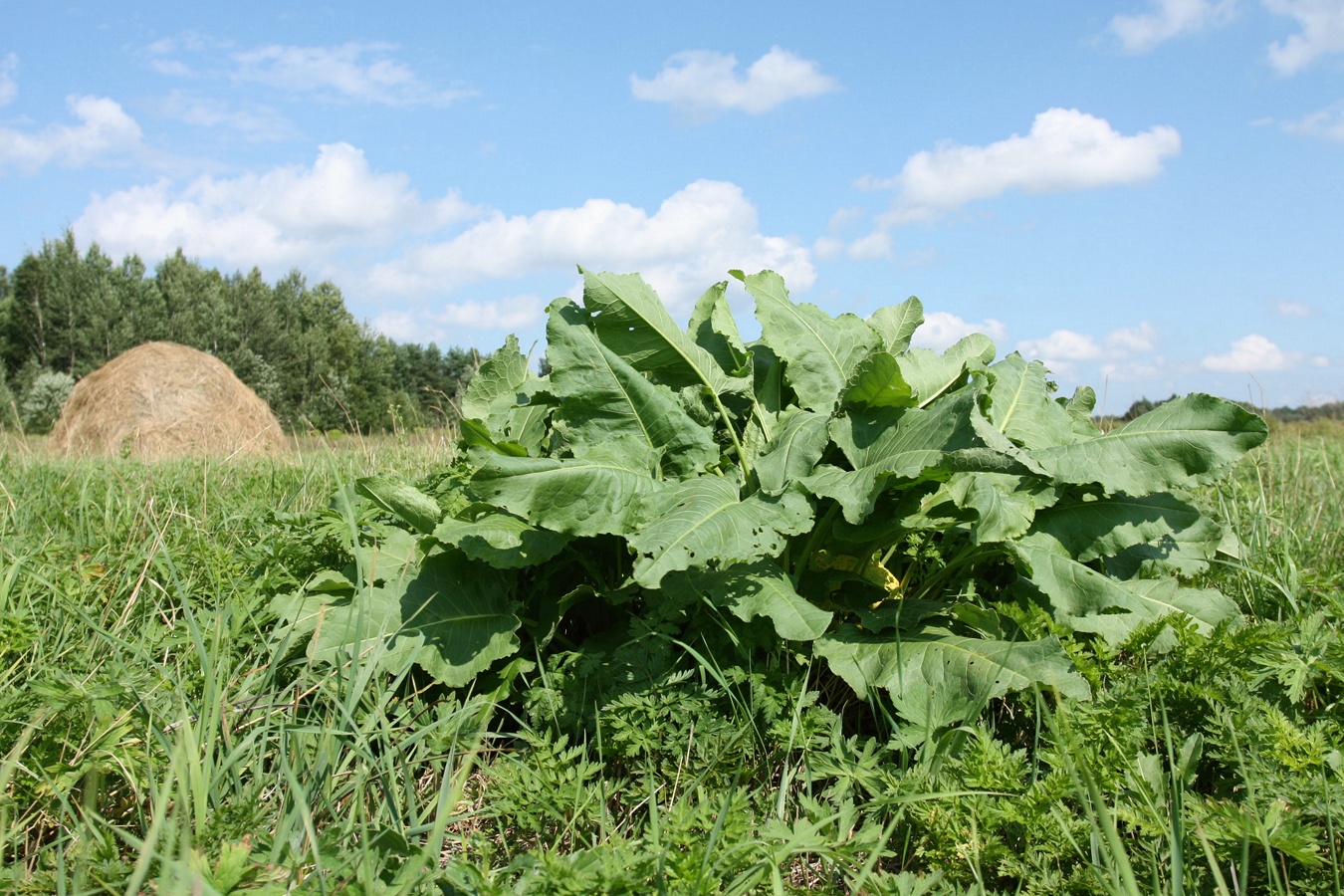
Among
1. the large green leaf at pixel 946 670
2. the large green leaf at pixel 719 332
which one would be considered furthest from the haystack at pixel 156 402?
the large green leaf at pixel 946 670

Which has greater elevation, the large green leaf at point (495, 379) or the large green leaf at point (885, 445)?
the large green leaf at point (495, 379)

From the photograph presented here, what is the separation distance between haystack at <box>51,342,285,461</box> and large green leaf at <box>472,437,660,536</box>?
45.9ft

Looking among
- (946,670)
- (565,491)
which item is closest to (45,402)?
(565,491)

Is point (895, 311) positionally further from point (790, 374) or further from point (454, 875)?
point (454, 875)

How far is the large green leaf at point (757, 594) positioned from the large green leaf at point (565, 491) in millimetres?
217

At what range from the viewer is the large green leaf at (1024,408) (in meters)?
2.61

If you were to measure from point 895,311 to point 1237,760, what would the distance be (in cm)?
159

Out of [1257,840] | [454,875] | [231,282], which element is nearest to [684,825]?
[454,875]

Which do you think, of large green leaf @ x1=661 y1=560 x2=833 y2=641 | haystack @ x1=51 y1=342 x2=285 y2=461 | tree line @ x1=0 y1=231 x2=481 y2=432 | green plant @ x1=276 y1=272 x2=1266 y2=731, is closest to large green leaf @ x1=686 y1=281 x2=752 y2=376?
green plant @ x1=276 y1=272 x2=1266 y2=731

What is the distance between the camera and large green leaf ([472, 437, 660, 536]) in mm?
2086

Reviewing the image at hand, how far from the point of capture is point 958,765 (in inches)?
75.7

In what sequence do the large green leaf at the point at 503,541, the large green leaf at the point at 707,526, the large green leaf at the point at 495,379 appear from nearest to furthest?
the large green leaf at the point at 707,526
the large green leaf at the point at 503,541
the large green leaf at the point at 495,379

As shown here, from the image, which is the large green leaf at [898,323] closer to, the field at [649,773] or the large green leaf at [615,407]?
the large green leaf at [615,407]

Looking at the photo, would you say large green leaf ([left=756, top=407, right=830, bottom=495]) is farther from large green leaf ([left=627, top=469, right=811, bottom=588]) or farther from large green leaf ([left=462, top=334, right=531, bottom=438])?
large green leaf ([left=462, top=334, right=531, bottom=438])
